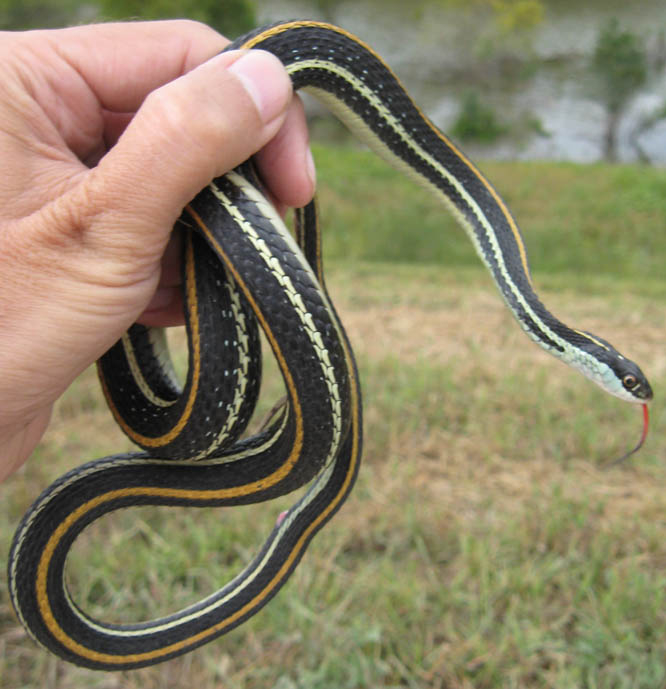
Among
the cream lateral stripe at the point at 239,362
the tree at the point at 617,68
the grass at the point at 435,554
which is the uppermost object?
the cream lateral stripe at the point at 239,362

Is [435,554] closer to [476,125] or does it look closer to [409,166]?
[409,166]

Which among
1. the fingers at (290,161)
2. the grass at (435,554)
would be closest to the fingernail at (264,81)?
the fingers at (290,161)

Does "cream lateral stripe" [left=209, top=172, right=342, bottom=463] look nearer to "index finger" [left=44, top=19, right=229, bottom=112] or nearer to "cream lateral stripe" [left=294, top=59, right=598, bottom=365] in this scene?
"cream lateral stripe" [left=294, top=59, right=598, bottom=365]

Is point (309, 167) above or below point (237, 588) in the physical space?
above

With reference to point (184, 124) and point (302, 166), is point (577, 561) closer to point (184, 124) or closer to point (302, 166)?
point (302, 166)

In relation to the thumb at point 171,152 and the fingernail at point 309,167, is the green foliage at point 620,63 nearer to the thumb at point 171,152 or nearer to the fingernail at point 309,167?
the fingernail at point 309,167

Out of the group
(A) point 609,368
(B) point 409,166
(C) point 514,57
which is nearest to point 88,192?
(B) point 409,166
